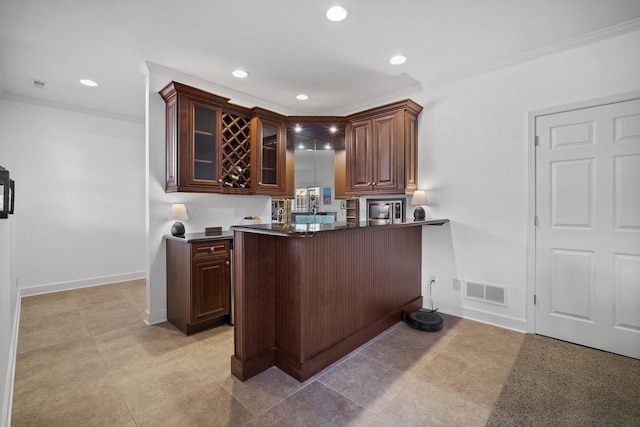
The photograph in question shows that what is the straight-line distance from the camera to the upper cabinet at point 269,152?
3.66m

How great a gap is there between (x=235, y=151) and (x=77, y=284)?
129 inches

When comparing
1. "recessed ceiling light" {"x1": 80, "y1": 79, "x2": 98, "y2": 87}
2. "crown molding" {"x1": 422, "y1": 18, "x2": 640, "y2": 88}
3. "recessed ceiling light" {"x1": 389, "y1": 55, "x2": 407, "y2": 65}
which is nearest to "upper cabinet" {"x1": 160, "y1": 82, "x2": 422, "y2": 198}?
"recessed ceiling light" {"x1": 389, "y1": 55, "x2": 407, "y2": 65}

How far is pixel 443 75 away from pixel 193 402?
383 centimetres

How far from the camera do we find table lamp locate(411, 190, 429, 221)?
3381mm

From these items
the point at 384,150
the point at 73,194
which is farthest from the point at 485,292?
the point at 73,194

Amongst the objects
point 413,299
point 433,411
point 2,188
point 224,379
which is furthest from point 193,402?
point 413,299

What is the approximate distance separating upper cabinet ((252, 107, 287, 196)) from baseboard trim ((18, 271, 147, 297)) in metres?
2.95

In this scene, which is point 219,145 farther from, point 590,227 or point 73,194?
point 590,227

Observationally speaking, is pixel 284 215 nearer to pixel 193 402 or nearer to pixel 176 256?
pixel 176 256

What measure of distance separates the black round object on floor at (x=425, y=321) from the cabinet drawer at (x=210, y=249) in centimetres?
205

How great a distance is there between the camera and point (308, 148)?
4027mm

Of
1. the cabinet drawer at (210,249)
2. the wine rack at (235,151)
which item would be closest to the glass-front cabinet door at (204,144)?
the wine rack at (235,151)

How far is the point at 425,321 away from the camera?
9.61ft

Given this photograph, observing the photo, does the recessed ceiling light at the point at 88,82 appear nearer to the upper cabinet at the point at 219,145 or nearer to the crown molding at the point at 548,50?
the upper cabinet at the point at 219,145
